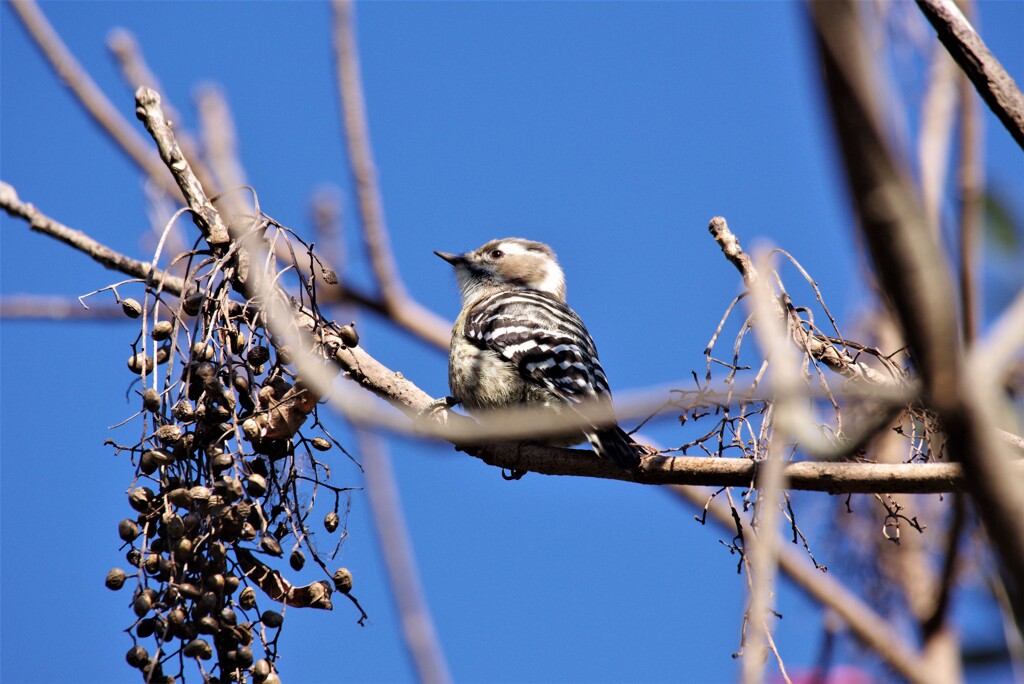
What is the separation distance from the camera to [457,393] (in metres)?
5.65

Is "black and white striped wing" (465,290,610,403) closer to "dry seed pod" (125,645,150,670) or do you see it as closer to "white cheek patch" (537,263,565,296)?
"white cheek patch" (537,263,565,296)

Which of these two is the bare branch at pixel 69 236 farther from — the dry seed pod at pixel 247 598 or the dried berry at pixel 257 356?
the dry seed pod at pixel 247 598


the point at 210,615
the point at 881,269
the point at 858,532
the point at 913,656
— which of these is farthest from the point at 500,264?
the point at 881,269

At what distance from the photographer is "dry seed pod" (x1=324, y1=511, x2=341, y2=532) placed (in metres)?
3.08

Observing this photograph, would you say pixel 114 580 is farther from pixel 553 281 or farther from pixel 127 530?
pixel 553 281

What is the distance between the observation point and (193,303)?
335 centimetres

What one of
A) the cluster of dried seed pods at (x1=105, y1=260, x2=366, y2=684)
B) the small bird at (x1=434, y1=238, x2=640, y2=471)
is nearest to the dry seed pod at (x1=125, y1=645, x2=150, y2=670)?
the cluster of dried seed pods at (x1=105, y1=260, x2=366, y2=684)

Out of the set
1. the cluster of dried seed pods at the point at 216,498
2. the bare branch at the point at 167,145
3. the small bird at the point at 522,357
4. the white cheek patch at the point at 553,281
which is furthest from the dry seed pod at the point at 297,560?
the white cheek patch at the point at 553,281

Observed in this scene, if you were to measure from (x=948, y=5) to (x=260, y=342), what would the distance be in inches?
93.8

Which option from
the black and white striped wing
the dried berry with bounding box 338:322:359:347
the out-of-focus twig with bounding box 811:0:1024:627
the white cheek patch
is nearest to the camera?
the out-of-focus twig with bounding box 811:0:1024:627

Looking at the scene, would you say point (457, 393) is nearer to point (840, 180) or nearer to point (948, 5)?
point (948, 5)

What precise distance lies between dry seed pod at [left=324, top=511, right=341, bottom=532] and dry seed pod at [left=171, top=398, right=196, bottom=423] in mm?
514

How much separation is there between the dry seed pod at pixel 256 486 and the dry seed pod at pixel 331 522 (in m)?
0.32

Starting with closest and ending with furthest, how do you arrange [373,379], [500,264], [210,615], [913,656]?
[210,615] → [373,379] → [913,656] → [500,264]
